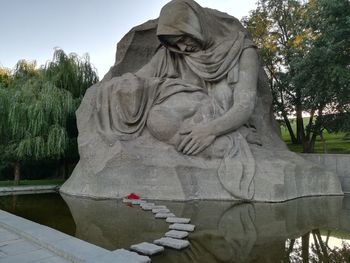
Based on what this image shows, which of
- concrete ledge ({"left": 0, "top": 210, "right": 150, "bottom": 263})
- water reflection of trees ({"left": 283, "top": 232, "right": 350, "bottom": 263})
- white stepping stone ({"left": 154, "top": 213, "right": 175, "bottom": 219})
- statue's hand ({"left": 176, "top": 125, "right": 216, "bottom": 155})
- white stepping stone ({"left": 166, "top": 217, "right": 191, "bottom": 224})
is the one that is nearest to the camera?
concrete ledge ({"left": 0, "top": 210, "right": 150, "bottom": 263})

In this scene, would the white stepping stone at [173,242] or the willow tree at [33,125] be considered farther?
the willow tree at [33,125]

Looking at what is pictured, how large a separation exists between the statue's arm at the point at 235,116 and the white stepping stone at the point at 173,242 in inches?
152

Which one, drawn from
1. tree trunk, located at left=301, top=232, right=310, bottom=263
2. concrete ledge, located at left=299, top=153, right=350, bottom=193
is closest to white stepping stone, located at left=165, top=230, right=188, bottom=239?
tree trunk, located at left=301, top=232, right=310, bottom=263

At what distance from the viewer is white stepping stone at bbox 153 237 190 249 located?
4094 millimetres

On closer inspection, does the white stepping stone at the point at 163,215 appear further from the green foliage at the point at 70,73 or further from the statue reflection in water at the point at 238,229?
the green foliage at the point at 70,73

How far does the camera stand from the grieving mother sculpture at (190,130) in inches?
304

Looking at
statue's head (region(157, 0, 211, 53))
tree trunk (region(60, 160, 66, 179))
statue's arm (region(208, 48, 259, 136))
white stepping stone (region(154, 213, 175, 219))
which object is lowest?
white stepping stone (region(154, 213, 175, 219))

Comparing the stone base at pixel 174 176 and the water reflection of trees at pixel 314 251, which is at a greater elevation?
the stone base at pixel 174 176

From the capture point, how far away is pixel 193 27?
8898mm

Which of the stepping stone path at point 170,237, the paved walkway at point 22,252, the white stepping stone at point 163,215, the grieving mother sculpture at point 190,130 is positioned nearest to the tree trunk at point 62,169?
the grieving mother sculpture at point 190,130

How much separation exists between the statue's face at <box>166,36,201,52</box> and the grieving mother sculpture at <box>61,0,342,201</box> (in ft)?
0.08

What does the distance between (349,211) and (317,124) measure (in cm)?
970

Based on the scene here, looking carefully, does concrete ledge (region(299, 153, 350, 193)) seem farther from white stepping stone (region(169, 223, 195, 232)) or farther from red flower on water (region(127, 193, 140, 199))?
white stepping stone (region(169, 223, 195, 232))

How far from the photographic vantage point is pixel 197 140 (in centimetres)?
799
